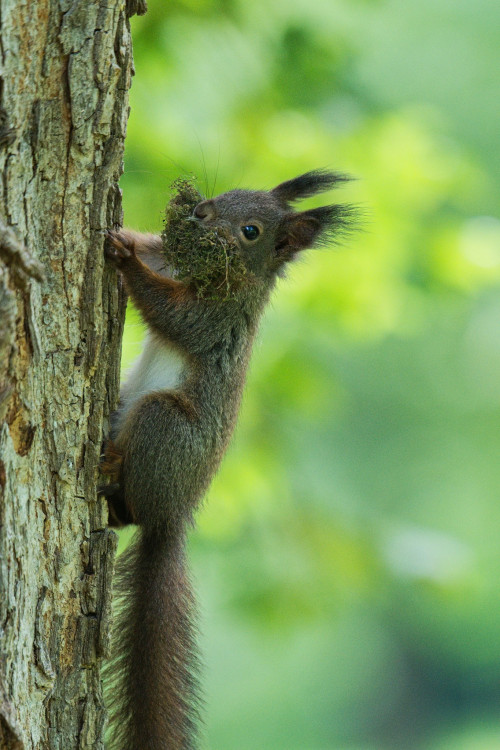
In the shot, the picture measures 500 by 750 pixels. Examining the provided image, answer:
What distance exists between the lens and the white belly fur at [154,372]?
322 cm

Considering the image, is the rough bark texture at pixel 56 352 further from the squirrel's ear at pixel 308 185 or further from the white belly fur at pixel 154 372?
the squirrel's ear at pixel 308 185

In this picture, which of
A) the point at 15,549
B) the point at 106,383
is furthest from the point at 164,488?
the point at 15,549

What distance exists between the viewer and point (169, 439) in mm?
2992

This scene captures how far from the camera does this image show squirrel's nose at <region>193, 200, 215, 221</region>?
3.41m

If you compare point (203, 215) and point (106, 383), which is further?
point (203, 215)

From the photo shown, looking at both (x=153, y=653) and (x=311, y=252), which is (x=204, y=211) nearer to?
(x=311, y=252)

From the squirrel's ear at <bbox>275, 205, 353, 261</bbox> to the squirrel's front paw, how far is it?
1128 mm

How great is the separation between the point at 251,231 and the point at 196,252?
0.42m

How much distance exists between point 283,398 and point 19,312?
2732mm

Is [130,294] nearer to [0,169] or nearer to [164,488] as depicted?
[164,488]

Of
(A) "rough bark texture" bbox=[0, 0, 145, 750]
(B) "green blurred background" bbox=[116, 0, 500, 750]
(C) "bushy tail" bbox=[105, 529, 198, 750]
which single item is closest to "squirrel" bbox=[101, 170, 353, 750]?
(C) "bushy tail" bbox=[105, 529, 198, 750]

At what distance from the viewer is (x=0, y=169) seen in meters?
2.04

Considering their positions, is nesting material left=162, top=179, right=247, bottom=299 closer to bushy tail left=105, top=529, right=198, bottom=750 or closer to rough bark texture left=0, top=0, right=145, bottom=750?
rough bark texture left=0, top=0, right=145, bottom=750

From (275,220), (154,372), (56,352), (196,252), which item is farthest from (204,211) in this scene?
(56,352)
